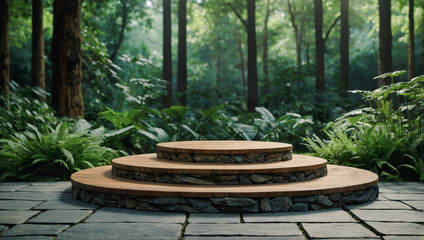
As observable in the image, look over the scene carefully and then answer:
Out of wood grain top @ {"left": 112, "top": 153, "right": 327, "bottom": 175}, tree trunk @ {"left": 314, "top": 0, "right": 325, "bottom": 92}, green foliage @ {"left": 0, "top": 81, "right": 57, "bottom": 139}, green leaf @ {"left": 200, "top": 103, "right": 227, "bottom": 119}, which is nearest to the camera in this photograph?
wood grain top @ {"left": 112, "top": 153, "right": 327, "bottom": 175}

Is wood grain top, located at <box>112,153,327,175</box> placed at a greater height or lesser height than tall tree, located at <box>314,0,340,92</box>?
lesser

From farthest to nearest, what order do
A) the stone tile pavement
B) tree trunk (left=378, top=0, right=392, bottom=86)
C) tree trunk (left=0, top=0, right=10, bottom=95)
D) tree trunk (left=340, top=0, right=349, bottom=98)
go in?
tree trunk (left=340, top=0, right=349, bottom=98) → tree trunk (left=378, top=0, right=392, bottom=86) → tree trunk (left=0, top=0, right=10, bottom=95) → the stone tile pavement

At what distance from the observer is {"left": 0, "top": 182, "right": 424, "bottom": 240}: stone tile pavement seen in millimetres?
2764

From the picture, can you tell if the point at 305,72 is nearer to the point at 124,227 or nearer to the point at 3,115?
the point at 3,115

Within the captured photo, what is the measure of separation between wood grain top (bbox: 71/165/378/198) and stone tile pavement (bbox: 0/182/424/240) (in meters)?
0.18

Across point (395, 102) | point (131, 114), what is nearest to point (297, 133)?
point (395, 102)

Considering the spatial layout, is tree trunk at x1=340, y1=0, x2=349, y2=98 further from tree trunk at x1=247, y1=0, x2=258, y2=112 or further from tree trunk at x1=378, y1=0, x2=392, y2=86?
tree trunk at x1=378, y1=0, x2=392, y2=86

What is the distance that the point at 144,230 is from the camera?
9.48 ft

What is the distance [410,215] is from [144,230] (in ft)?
7.61

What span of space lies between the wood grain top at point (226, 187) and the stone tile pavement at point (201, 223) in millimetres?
182

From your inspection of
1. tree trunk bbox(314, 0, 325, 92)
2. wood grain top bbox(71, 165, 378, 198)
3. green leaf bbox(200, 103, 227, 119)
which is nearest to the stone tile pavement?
wood grain top bbox(71, 165, 378, 198)

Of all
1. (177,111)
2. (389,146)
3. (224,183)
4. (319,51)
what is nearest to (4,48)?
(177,111)

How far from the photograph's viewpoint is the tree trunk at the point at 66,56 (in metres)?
7.51

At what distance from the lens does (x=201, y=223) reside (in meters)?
3.10
